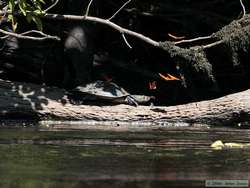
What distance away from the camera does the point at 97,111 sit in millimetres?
11555

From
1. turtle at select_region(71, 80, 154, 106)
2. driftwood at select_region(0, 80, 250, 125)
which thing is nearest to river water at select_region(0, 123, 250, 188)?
driftwood at select_region(0, 80, 250, 125)

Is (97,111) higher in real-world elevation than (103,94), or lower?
lower

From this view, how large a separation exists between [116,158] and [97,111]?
4.57 meters

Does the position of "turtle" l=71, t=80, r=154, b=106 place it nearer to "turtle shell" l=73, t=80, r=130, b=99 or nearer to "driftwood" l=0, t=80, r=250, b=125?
"turtle shell" l=73, t=80, r=130, b=99

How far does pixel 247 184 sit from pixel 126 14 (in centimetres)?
940

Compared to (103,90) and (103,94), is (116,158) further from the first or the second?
(103,90)

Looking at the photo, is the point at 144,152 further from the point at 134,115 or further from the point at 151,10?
the point at 151,10

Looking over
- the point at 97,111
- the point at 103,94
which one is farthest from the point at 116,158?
the point at 103,94

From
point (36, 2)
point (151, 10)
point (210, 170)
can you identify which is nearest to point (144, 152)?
point (210, 170)

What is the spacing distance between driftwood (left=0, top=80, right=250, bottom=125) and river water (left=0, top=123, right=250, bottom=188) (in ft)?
3.28

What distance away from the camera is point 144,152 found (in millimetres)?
7605

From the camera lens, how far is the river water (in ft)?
18.6

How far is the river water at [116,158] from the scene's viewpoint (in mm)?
5660

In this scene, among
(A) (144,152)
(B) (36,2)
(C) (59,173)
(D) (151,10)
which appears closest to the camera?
(C) (59,173)
